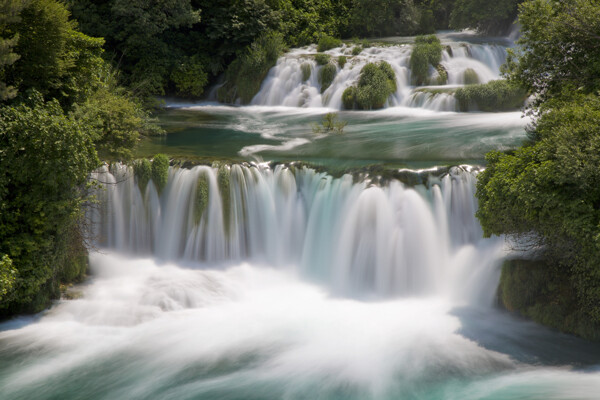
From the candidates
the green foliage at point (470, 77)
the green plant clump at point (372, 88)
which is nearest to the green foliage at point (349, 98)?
the green plant clump at point (372, 88)

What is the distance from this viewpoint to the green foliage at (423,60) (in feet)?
80.3

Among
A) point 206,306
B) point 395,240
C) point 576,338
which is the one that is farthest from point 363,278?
point 576,338

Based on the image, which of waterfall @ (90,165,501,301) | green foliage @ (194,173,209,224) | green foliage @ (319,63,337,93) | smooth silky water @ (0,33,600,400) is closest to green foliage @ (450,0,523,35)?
green foliage @ (319,63,337,93)

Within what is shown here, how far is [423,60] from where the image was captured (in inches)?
962

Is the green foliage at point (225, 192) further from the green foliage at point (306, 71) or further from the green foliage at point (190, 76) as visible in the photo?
the green foliage at point (190, 76)

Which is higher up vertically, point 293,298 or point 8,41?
point 8,41

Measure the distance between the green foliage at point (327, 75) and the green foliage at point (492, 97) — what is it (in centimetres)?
584

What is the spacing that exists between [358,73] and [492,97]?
19.5 feet

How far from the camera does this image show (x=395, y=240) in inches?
484

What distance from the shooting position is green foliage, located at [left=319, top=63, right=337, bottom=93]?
24.7 m

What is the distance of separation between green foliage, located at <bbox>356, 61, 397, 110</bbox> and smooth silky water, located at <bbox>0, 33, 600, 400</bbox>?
6813 millimetres

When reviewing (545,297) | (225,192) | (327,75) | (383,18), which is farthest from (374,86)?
(545,297)

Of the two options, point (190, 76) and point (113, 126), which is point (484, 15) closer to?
point (190, 76)

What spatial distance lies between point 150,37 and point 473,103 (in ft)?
47.7
